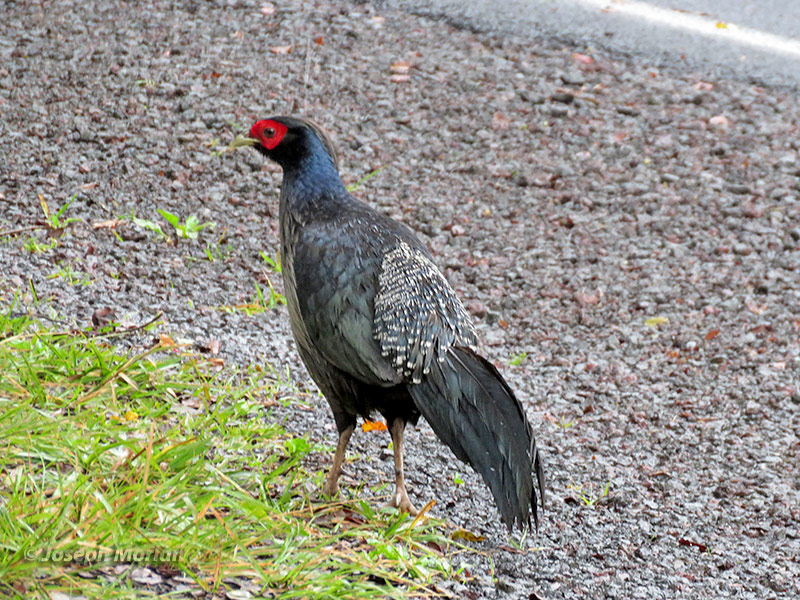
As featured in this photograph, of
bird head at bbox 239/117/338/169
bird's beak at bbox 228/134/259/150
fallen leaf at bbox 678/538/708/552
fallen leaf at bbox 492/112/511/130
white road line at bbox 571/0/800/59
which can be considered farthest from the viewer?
white road line at bbox 571/0/800/59

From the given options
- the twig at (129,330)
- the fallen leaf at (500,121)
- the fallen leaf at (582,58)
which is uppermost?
the fallen leaf at (582,58)

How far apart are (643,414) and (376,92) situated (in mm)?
3170

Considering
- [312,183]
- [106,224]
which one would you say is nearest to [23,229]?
[106,224]

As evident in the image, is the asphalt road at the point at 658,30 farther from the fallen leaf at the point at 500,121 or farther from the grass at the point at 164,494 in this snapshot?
the grass at the point at 164,494

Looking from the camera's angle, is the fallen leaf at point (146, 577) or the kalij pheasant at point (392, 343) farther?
the kalij pheasant at point (392, 343)

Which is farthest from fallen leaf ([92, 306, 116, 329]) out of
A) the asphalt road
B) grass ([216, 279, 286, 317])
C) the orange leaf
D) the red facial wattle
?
the asphalt road

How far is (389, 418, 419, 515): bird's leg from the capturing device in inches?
143

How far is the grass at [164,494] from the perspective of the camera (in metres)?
2.83

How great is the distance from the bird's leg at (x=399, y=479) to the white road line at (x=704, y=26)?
5.50 m

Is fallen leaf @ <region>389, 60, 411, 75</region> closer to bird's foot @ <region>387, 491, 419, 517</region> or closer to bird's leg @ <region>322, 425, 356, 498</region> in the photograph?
bird's leg @ <region>322, 425, 356, 498</region>

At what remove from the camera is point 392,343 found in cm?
349

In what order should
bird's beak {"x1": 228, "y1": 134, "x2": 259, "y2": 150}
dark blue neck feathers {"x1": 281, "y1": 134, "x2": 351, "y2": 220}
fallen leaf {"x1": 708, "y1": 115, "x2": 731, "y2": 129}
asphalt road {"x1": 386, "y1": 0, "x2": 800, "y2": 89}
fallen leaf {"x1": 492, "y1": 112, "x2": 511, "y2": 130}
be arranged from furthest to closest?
1. asphalt road {"x1": 386, "y1": 0, "x2": 800, "y2": 89}
2. fallen leaf {"x1": 708, "y1": 115, "x2": 731, "y2": 129}
3. fallen leaf {"x1": 492, "y1": 112, "x2": 511, "y2": 130}
4. bird's beak {"x1": 228, "y1": 134, "x2": 259, "y2": 150}
5. dark blue neck feathers {"x1": 281, "y1": 134, "x2": 351, "y2": 220}

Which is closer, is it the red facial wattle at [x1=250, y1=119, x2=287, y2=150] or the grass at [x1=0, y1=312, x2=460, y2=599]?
the grass at [x1=0, y1=312, x2=460, y2=599]

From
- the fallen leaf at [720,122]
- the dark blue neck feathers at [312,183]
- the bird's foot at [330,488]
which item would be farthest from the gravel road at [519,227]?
the dark blue neck feathers at [312,183]
